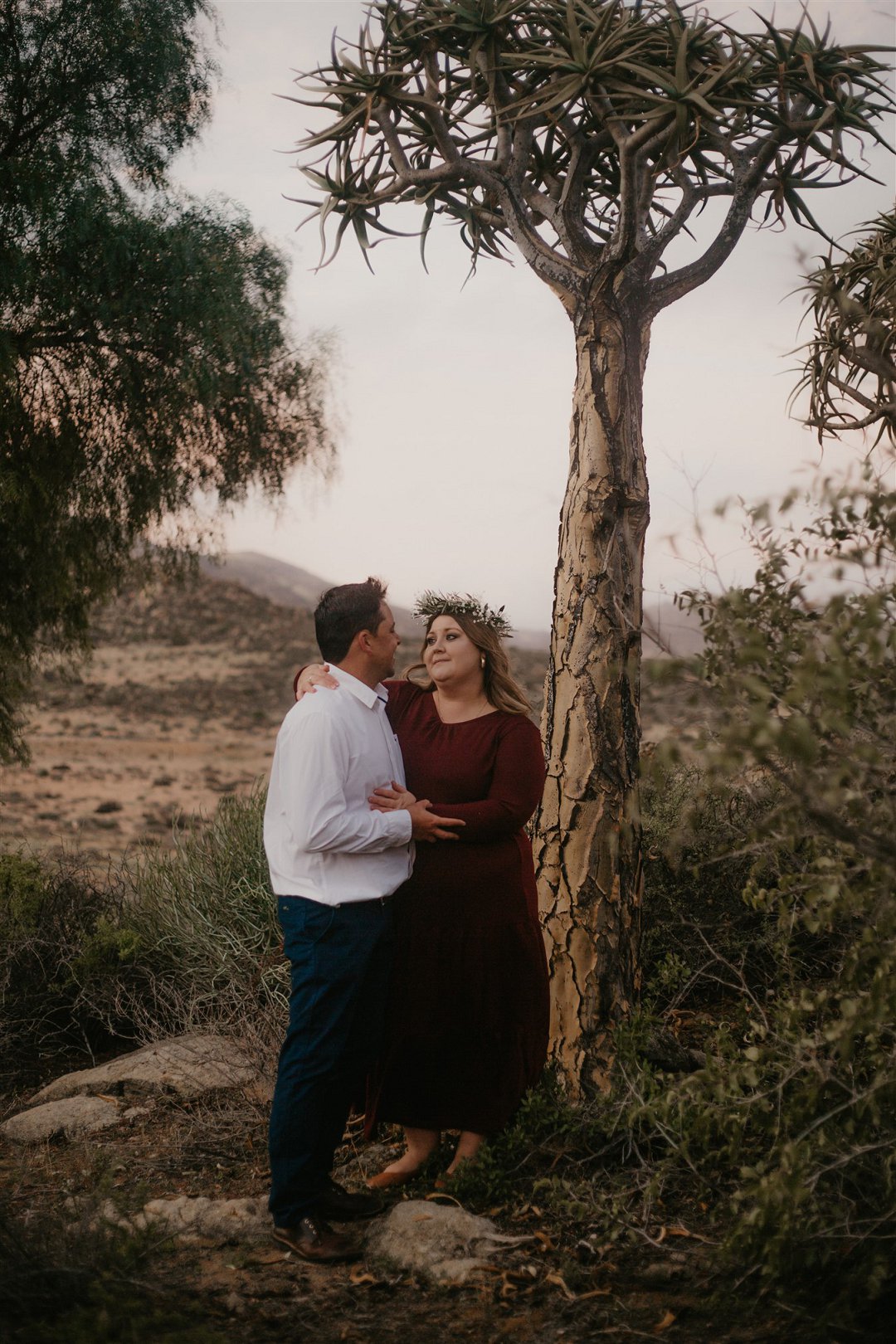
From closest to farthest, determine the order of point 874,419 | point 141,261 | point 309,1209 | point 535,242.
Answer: point 309,1209
point 535,242
point 874,419
point 141,261

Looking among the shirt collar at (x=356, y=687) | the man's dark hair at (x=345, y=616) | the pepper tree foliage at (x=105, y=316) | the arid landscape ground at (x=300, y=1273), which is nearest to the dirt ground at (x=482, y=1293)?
the arid landscape ground at (x=300, y=1273)

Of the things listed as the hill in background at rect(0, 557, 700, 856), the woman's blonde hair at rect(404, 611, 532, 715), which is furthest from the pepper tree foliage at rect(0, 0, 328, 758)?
the woman's blonde hair at rect(404, 611, 532, 715)

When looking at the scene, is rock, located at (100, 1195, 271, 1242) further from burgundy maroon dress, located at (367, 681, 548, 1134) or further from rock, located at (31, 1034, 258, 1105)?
rock, located at (31, 1034, 258, 1105)

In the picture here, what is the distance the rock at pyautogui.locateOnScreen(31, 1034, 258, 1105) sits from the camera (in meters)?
5.62

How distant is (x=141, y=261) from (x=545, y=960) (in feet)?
22.4

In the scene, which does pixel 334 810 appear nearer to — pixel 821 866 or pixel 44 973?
pixel 821 866

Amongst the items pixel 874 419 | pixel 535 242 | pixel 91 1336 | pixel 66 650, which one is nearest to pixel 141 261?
pixel 66 650

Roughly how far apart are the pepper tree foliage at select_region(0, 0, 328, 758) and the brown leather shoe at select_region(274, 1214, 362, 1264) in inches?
248

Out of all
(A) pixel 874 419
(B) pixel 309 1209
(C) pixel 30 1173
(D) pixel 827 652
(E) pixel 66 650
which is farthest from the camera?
(E) pixel 66 650

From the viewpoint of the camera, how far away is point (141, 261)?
9.00 meters

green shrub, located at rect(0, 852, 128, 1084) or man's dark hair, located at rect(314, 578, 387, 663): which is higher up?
man's dark hair, located at rect(314, 578, 387, 663)

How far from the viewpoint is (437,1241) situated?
3.89 meters

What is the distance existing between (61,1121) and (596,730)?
10.3 ft

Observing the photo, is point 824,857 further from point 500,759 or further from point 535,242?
point 535,242
